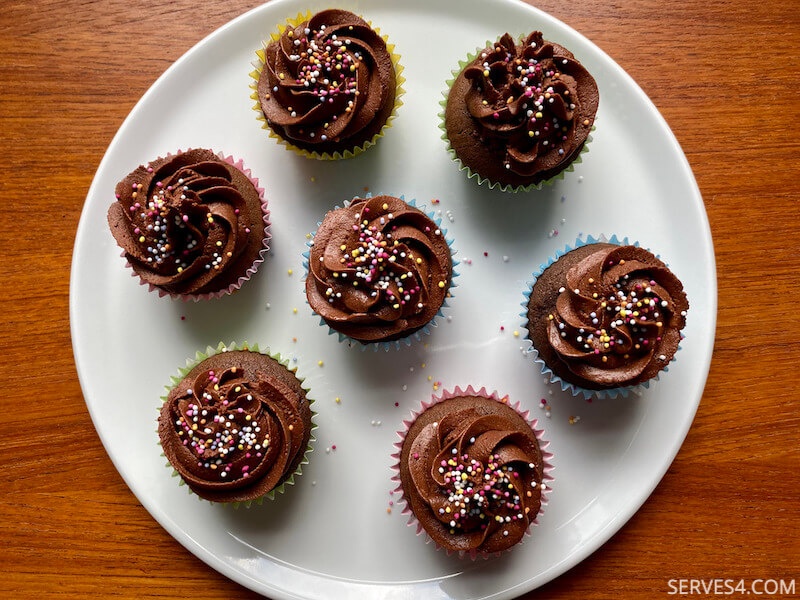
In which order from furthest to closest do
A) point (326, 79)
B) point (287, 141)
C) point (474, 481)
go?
point (287, 141), point (326, 79), point (474, 481)

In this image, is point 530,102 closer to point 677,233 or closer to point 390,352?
point 677,233

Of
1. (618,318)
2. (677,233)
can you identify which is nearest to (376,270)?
(618,318)

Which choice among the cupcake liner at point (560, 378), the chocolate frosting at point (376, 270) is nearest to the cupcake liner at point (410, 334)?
the chocolate frosting at point (376, 270)

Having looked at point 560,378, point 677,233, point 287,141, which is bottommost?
point 560,378

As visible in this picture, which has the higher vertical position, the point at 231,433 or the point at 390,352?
the point at 390,352

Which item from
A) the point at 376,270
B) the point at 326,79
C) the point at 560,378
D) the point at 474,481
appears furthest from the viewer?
the point at 560,378

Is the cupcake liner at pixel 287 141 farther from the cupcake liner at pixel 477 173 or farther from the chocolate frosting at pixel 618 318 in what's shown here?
the chocolate frosting at pixel 618 318
